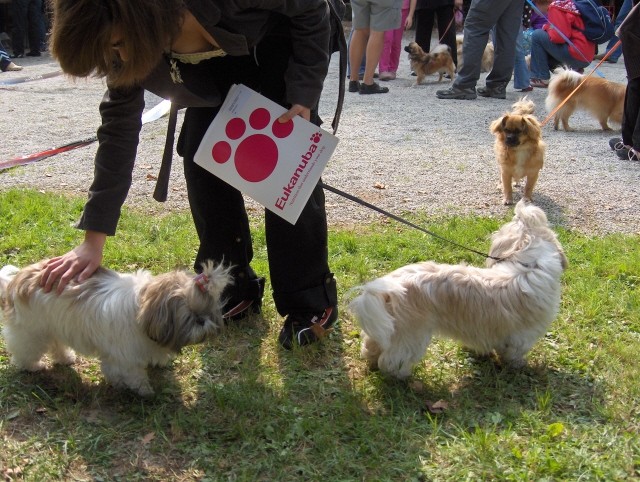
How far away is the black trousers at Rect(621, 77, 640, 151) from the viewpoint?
6.48m

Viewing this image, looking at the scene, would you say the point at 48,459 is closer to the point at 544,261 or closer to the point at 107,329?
the point at 107,329

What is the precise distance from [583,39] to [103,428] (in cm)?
1000

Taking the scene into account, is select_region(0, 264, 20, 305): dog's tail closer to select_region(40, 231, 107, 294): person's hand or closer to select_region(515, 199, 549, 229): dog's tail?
select_region(40, 231, 107, 294): person's hand

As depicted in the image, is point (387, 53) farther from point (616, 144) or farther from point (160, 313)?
point (160, 313)

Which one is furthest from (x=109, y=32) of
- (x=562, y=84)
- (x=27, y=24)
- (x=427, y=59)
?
(x=27, y=24)

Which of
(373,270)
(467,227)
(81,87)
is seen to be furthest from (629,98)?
(81,87)

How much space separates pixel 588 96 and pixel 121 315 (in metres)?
7.20

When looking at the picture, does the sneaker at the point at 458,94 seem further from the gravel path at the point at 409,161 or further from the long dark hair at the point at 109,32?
the long dark hair at the point at 109,32

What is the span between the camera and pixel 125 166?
114 inches

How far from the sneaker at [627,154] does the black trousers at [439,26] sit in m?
5.49

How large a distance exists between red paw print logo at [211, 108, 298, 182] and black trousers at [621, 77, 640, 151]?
497cm

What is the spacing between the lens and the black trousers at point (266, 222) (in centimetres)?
299

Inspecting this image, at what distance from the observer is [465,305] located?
2973 mm

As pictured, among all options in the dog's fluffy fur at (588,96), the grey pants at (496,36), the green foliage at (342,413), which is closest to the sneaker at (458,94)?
the grey pants at (496,36)
